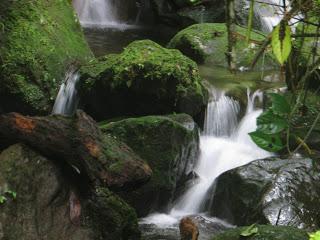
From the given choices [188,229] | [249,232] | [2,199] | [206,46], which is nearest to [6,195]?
[2,199]

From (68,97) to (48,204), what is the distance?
291 cm

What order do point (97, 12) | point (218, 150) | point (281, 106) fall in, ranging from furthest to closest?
1. point (97, 12)
2. point (218, 150)
3. point (281, 106)

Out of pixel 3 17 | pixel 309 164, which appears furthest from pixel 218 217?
pixel 3 17

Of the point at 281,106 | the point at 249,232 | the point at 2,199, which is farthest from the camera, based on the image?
the point at 2,199

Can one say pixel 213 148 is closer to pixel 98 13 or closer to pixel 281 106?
pixel 281 106

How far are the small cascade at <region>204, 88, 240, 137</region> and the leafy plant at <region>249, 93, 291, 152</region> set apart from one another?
17.6ft

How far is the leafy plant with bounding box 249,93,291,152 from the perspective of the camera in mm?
1626

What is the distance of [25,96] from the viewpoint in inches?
248

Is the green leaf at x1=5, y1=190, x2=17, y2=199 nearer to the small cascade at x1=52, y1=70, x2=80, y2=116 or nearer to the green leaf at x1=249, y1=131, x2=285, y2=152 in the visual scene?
the green leaf at x1=249, y1=131, x2=285, y2=152

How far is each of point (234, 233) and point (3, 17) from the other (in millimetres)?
4432

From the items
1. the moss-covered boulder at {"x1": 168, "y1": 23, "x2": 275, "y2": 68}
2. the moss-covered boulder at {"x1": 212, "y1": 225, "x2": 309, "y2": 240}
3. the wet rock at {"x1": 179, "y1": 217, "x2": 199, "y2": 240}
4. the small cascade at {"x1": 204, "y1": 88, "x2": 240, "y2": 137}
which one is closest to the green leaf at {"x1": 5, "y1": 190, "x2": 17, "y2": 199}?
the wet rock at {"x1": 179, "y1": 217, "x2": 199, "y2": 240}

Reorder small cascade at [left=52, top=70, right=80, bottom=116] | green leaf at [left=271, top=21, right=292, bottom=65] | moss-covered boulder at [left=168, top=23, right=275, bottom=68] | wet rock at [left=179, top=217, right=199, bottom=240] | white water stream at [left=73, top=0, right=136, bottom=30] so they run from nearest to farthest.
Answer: green leaf at [left=271, top=21, right=292, bottom=65]
wet rock at [left=179, top=217, right=199, bottom=240]
small cascade at [left=52, top=70, right=80, bottom=116]
moss-covered boulder at [left=168, top=23, right=275, bottom=68]
white water stream at [left=73, top=0, right=136, bottom=30]

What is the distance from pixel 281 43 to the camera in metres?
1.24

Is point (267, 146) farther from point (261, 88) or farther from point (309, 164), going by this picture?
point (261, 88)
